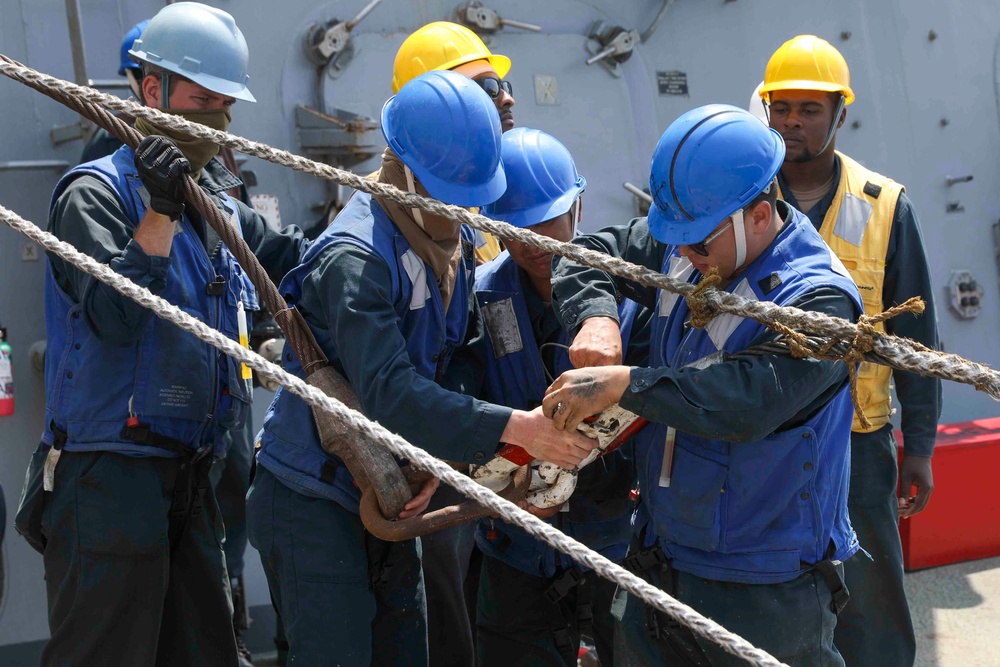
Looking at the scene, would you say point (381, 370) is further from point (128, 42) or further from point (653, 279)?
point (128, 42)

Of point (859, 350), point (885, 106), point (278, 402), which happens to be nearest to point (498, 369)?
point (278, 402)

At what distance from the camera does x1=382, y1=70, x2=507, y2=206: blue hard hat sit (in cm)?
238

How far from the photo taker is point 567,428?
2.22 meters

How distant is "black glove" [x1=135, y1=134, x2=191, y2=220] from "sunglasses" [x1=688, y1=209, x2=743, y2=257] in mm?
1162

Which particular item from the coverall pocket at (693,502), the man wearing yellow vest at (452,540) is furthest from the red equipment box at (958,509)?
the coverall pocket at (693,502)

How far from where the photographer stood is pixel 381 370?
225 centimetres

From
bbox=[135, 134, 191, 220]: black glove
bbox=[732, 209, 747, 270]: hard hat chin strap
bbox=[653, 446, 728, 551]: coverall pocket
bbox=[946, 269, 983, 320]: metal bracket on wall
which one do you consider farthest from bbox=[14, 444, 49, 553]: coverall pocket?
bbox=[946, 269, 983, 320]: metal bracket on wall

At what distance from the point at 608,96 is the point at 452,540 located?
2164 millimetres

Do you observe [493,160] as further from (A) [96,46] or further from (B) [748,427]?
(A) [96,46]

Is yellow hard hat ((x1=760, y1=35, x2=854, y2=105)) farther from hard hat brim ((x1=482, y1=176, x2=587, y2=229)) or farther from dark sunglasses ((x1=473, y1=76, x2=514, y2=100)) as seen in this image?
hard hat brim ((x1=482, y1=176, x2=587, y2=229))

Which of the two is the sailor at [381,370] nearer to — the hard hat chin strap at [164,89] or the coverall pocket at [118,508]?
the coverall pocket at [118,508]

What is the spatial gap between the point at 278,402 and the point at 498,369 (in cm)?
58

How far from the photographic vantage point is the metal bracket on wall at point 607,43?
452 cm

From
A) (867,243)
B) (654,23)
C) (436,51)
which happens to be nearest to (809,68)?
(867,243)
